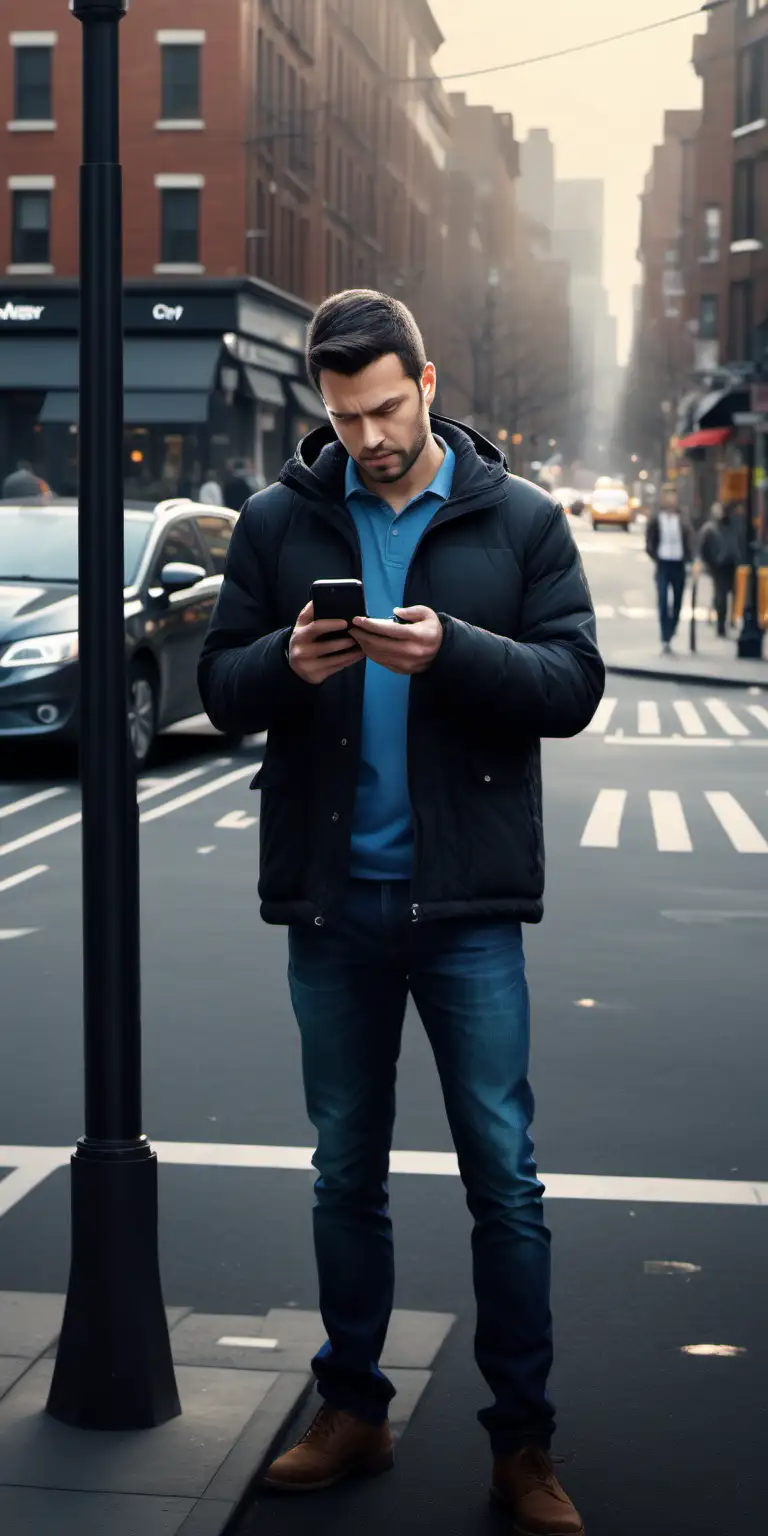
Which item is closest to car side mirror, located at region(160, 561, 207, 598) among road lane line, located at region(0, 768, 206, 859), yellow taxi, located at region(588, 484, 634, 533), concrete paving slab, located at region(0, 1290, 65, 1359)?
road lane line, located at region(0, 768, 206, 859)

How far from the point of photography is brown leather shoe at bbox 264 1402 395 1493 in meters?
3.96

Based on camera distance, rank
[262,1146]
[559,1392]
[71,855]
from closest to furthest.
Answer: [559,1392] < [262,1146] < [71,855]

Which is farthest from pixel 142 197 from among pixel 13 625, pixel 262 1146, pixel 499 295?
pixel 499 295

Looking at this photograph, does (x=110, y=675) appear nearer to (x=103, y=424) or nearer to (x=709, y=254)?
(x=103, y=424)

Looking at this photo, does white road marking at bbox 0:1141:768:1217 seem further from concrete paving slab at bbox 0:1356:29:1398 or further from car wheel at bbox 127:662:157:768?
car wheel at bbox 127:662:157:768

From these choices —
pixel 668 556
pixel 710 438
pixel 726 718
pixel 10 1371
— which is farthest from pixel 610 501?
pixel 10 1371

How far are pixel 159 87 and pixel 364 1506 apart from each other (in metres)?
45.9

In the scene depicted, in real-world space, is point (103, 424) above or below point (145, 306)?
below

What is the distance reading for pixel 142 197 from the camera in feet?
155

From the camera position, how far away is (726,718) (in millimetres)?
19875

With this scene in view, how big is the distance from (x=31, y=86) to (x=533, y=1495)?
46659 millimetres

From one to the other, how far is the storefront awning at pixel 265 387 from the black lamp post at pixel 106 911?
147ft

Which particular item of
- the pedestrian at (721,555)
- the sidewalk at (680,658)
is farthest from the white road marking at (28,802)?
the pedestrian at (721,555)

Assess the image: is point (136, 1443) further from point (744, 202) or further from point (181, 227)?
point (744, 202)
